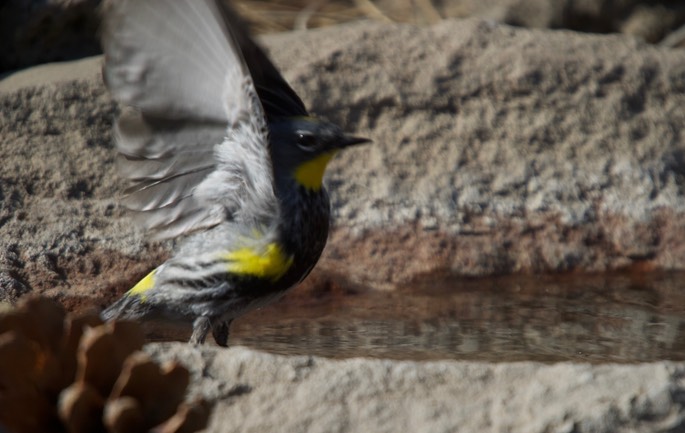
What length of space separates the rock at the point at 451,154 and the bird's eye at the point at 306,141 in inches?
43.7

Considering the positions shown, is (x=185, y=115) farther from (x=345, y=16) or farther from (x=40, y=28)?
(x=345, y=16)

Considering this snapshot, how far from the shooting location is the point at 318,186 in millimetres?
4160

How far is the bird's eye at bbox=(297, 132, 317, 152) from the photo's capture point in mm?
4105

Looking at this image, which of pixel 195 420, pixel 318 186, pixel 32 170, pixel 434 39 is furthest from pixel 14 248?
pixel 195 420

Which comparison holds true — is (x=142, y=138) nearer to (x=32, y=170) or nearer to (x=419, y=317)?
(x=32, y=170)

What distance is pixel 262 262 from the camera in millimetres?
3969

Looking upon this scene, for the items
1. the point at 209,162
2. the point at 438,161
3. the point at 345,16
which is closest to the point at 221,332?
the point at 209,162

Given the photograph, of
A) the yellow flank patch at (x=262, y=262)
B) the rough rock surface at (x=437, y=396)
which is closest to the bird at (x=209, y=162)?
the yellow flank patch at (x=262, y=262)

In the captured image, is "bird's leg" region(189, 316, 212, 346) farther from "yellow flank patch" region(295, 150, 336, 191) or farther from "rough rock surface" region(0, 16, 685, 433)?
"rough rock surface" region(0, 16, 685, 433)

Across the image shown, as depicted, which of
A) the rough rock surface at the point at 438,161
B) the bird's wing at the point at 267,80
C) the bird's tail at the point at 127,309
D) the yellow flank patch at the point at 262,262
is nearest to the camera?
the yellow flank patch at the point at 262,262

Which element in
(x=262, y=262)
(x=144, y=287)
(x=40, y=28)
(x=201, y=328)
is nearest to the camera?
(x=262, y=262)

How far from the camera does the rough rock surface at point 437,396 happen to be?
2611 mm

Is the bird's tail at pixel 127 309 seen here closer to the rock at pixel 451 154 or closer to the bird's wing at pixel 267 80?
the rock at pixel 451 154

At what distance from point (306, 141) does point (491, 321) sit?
1262 mm
